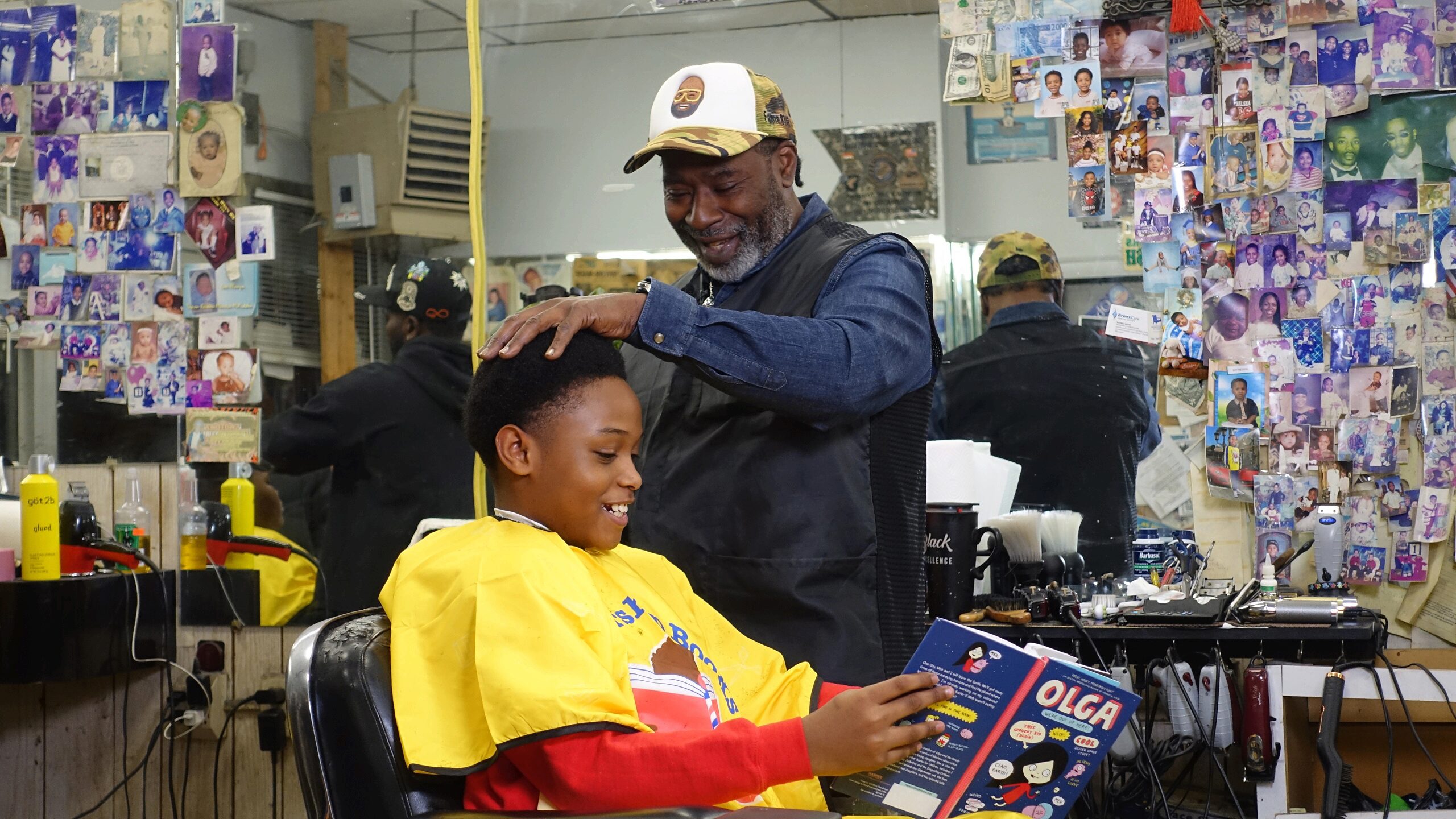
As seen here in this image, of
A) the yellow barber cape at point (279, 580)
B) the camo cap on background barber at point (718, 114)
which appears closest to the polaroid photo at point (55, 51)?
the yellow barber cape at point (279, 580)

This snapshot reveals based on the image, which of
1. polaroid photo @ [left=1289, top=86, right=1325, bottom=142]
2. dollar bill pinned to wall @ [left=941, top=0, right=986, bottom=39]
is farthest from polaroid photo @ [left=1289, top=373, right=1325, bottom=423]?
dollar bill pinned to wall @ [left=941, top=0, right=986, bottom=39]

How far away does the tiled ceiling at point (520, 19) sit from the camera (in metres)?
2.76

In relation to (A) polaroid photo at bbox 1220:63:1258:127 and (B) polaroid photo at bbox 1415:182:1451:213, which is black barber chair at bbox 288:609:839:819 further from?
(B) polaroid photo at bbox 1415:182:1451:213

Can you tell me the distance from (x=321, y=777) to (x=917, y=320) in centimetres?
87

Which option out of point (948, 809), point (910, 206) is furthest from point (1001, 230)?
point (948, 809)

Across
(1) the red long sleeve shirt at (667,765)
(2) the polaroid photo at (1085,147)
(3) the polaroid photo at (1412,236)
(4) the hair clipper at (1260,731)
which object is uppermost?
(2) the polaroid photo at (1085,147)

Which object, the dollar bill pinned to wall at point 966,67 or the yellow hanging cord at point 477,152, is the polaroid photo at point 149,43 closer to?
the yellow hanging cord at point 477,152

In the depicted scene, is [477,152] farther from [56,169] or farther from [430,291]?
[56,169]

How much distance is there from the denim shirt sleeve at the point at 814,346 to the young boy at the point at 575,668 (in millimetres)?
89

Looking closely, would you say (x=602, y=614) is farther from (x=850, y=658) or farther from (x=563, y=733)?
(x=850, y=658)

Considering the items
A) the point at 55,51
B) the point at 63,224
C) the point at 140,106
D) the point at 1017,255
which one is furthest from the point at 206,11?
the point at 1017,255

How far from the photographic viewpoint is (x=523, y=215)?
2816mm

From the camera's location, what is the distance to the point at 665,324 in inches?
55.2

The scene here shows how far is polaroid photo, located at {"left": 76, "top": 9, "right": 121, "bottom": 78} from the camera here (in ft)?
9.71
